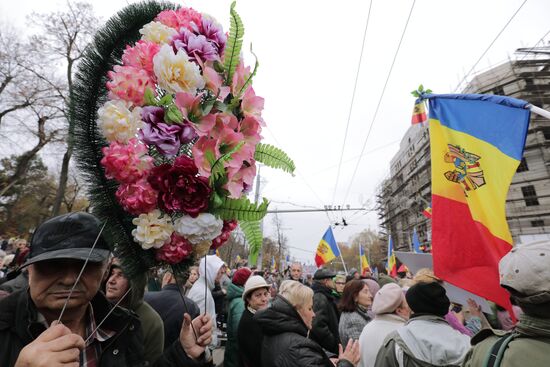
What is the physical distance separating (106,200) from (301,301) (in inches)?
84.0

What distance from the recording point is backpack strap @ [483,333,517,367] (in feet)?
5.23

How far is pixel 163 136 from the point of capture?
1206 mm

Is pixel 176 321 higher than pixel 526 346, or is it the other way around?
pixel 526 346

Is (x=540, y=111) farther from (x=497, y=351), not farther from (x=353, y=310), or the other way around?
(x=353, y=310)

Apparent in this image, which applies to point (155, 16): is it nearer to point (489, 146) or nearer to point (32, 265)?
point (32, 265)

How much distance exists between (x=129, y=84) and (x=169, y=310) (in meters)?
2.52

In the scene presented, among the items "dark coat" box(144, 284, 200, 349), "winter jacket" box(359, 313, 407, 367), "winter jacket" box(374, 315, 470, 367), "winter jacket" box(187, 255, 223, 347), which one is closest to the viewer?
"winter jacket" box(374, 315, 470, 367)

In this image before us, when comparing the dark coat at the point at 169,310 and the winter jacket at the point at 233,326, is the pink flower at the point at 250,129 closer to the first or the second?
the dark coat at the point at 169,310

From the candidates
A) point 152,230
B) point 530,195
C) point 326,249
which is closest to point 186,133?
point 152,230

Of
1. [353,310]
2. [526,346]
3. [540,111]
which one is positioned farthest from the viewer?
[353,310]

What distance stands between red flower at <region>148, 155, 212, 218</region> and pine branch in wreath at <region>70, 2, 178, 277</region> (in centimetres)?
22

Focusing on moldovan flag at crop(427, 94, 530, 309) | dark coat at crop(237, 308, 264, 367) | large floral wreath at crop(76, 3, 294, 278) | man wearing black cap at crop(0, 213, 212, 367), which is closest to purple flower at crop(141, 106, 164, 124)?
large floral wreath at crop(76, 3, 294, 278)

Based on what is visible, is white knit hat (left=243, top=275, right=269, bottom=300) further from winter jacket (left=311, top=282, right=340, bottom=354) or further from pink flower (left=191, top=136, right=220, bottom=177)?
pink flower (left=191, top=136, right=220, bottom=177)

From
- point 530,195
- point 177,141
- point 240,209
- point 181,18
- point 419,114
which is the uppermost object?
point 530,195
